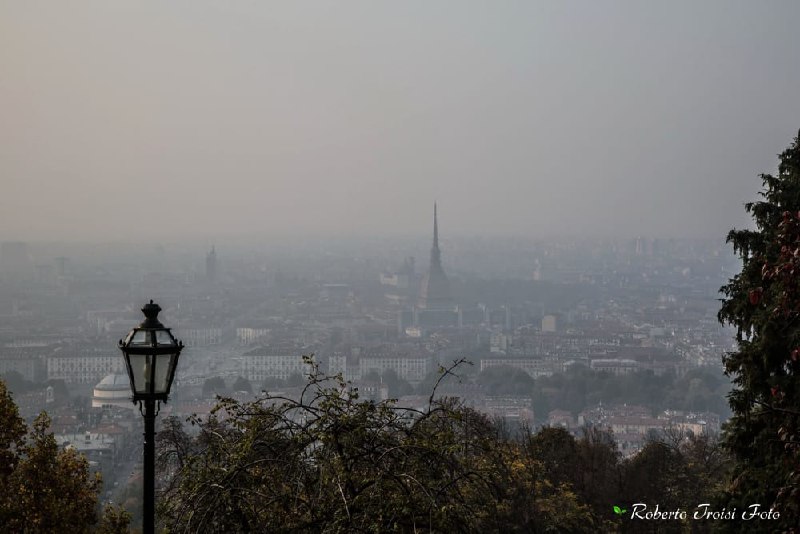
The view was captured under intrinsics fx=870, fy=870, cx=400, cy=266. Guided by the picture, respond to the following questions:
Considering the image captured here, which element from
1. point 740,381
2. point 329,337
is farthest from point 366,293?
point 740,381

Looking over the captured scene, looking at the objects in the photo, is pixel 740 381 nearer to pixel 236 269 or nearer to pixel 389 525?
pixel 389 525

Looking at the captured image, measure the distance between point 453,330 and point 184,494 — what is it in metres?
78.4

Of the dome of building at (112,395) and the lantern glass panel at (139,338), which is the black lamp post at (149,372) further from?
the dome of building at (112,395)

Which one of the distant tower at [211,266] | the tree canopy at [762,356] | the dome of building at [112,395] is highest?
the tree canopy at [762,356]

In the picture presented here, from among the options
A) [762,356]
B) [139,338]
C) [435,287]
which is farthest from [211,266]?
[139,338]

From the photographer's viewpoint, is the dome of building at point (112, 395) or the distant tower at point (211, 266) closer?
the dome of building at point (112, 395)

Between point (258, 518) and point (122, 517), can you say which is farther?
point (122, 517)

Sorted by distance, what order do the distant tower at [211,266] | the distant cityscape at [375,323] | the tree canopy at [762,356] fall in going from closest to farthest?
the tree canopy at [762,356] < the distant cityscape at [375,323] < the distant tower at [211,266]

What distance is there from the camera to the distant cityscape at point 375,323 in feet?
134

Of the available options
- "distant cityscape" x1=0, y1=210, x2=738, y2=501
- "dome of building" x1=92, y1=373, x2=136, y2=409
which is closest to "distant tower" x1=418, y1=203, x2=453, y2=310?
"distant cityscape" x1=0, y1=210, x2=738, y2=501

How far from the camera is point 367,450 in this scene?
421 cm

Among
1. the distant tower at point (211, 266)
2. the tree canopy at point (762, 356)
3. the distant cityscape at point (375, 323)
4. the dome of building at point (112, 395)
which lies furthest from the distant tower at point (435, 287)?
the tree canopy at point (762, 356)

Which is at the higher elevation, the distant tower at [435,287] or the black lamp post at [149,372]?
the black lamp post at [149,372]

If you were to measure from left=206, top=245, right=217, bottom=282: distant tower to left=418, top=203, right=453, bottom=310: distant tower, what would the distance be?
21.8m
